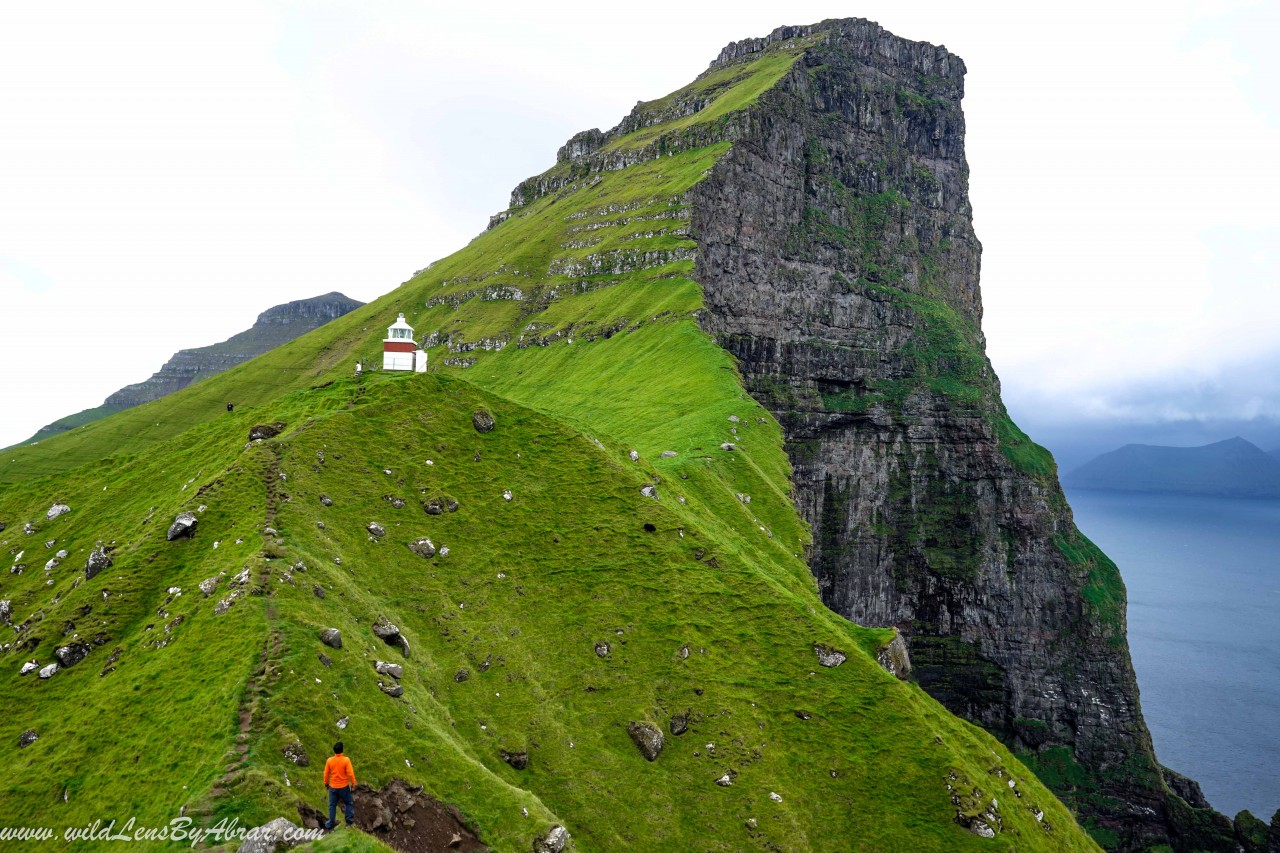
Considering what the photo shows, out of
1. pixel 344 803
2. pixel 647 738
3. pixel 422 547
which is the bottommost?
pixel 647 738

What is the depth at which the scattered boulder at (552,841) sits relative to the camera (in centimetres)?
2462

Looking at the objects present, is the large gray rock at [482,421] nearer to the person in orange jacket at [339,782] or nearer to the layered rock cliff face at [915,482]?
the person in orange jacket at [339,782]

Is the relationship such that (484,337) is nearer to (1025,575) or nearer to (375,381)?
(375,381)

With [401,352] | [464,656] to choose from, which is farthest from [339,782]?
[401,352]

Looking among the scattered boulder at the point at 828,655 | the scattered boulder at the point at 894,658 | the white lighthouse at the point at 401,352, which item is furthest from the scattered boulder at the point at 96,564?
the scattered boulder at the point at 894,658

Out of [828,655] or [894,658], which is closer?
[828,655]

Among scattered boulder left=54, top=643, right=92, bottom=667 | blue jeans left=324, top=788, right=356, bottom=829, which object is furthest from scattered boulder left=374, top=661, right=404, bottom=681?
scattered boulder left=54, top=643, right=92, bottom=667

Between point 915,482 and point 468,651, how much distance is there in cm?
13937

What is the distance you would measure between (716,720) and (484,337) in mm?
140677

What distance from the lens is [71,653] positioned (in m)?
27.3

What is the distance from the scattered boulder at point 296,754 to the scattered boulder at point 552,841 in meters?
8.72

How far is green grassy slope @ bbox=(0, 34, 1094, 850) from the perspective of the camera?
2339cm

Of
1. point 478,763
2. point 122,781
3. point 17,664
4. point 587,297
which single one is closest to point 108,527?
point 17,664

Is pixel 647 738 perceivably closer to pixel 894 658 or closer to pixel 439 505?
pixel 439 505
